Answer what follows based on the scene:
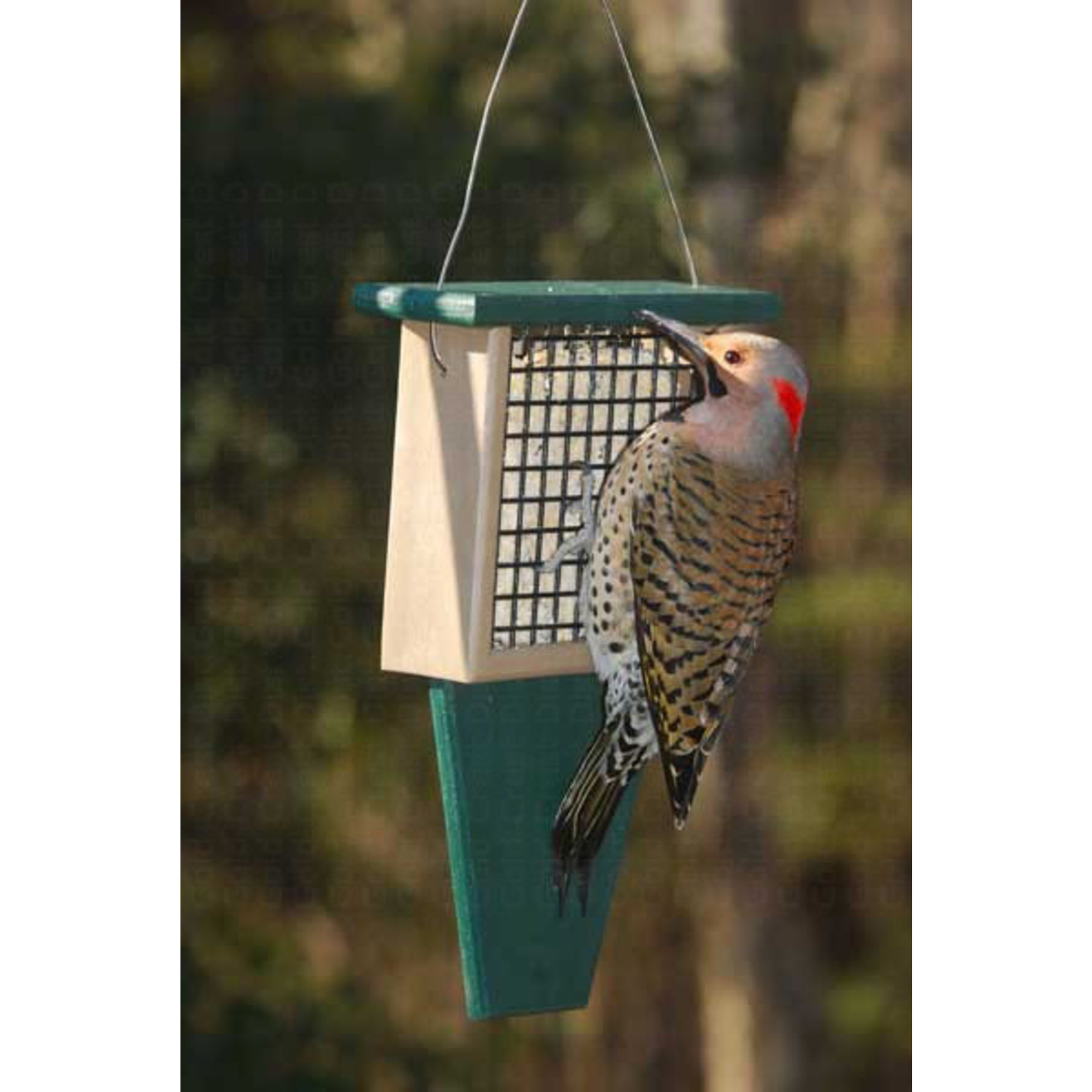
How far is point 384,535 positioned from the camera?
5.82m

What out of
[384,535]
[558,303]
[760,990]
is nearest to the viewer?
[558,303]

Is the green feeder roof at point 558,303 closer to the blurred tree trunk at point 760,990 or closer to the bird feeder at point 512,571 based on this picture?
the bird feeder at point 512,571

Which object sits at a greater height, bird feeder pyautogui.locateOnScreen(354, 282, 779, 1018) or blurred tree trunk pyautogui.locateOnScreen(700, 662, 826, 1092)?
bird feeder pyautogui.locateOnScreen(354, 282, 779, 1018)

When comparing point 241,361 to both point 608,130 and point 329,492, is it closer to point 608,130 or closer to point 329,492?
point 329,492

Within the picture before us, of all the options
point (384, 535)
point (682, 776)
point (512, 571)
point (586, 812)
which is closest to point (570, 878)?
point (586, 812)

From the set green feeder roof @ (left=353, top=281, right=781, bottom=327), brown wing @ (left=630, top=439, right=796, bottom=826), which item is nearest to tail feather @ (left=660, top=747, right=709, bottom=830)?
brown wing @ (left=630, top=439, right=796, bottom=826)

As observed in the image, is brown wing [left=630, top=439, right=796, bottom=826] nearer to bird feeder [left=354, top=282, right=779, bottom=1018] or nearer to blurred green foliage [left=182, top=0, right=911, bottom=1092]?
bird feeder [left=354, top=282, right=779, bottom=1018]

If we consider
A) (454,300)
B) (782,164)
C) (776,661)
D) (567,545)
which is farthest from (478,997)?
(782,164)

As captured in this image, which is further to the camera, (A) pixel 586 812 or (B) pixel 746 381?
(A) pixel 586 812

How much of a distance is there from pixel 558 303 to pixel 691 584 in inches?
19.5

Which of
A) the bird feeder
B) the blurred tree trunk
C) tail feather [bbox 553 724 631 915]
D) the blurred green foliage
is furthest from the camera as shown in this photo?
the blurred tree trunk

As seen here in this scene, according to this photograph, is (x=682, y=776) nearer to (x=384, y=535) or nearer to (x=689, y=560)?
(x=689, y=560)

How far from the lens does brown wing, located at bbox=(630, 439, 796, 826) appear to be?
3.42 m

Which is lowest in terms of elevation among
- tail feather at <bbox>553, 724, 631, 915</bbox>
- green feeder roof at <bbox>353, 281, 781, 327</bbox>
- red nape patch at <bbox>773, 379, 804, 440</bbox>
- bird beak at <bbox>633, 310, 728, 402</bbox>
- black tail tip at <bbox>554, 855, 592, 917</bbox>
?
black tail tip at <bbox>554, 855, 592, 917</bbox>
